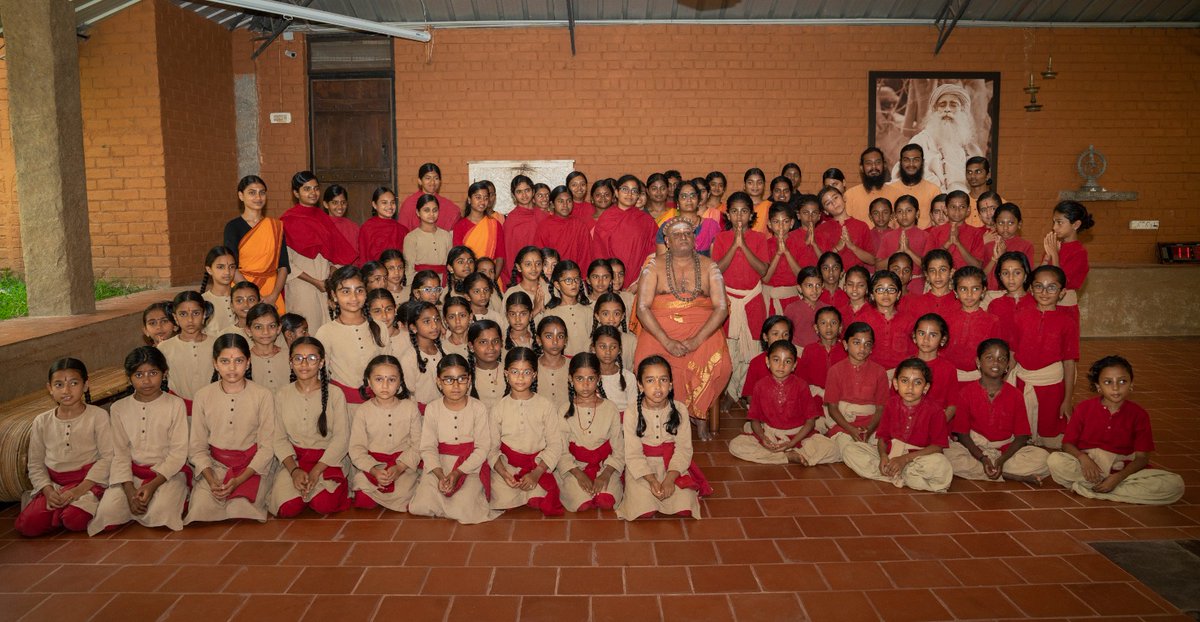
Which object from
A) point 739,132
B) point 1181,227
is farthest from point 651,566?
point 1181,227

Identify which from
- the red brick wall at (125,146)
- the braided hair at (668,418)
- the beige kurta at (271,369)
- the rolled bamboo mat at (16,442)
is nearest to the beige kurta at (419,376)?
the beige kurta at (271,369)

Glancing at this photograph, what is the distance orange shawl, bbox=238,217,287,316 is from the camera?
546 centimetres

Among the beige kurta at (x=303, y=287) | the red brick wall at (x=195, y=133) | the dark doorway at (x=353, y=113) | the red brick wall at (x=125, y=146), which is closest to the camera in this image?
the beige kurta at (x=303, y=287)

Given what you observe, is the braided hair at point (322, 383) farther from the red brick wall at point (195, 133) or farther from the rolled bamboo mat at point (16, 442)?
the red brick wall at point (195, 133)

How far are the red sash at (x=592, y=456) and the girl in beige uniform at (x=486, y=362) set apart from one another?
21.2 inches

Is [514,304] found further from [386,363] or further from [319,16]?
[319,16]

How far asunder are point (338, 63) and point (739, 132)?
4730 millimetres

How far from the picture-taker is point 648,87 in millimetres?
9062

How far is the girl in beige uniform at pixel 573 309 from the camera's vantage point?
515 cm

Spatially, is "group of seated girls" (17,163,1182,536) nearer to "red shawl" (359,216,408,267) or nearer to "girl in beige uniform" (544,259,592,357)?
"girl in beige uniform" (544,259,592,357)

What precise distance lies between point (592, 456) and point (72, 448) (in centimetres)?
253

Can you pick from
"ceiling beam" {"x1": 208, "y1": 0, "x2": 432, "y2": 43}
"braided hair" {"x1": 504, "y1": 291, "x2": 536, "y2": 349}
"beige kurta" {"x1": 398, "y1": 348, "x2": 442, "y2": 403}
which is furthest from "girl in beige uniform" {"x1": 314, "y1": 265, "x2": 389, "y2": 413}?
"ceiling beam" {"x1": 208, "y1": 0, "x2": 432, "y2": 43}

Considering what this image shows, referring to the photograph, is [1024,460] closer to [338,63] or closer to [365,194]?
[365,194]

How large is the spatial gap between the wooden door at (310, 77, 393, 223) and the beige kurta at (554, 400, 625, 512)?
5.98 meters
